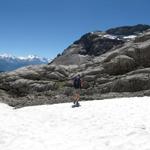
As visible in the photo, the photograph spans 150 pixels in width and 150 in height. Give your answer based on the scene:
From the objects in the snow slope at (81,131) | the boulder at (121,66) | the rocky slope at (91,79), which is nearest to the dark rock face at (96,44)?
the rocky slope at (91,79)

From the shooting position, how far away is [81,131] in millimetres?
17312

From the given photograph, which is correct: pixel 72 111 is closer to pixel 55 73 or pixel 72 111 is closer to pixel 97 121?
pixel 97 121

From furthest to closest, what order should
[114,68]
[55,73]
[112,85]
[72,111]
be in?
1. [55,73]
2. [114,68]
3. [112,85]
4. [72,111]

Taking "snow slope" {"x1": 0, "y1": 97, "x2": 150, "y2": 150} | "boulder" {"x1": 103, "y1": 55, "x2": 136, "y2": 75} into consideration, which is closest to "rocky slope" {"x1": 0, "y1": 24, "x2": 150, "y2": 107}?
"boulder" {"x1": 103, "y1": 55, "x2": 136, "y2": 75}

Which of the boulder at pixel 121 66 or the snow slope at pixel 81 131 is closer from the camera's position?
the snow slope at pixel 81 131

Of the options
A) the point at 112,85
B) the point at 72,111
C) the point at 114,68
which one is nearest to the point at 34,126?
the point at 72,111

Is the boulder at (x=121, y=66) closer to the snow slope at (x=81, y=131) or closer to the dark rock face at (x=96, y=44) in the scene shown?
the snow slope at (x=81, y=131)

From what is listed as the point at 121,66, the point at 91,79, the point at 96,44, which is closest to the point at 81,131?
the point at 91,79

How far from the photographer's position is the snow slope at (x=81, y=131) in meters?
14.2

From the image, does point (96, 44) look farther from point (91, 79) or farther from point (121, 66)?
point (91, 79)

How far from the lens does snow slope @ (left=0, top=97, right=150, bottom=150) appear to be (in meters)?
14.2

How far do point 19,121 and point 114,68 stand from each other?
4088 cm

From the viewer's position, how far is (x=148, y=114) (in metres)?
20.4

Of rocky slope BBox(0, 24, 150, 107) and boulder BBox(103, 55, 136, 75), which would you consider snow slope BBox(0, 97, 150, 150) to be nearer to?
rocky slope BBox(0, 24, 150, 107)
